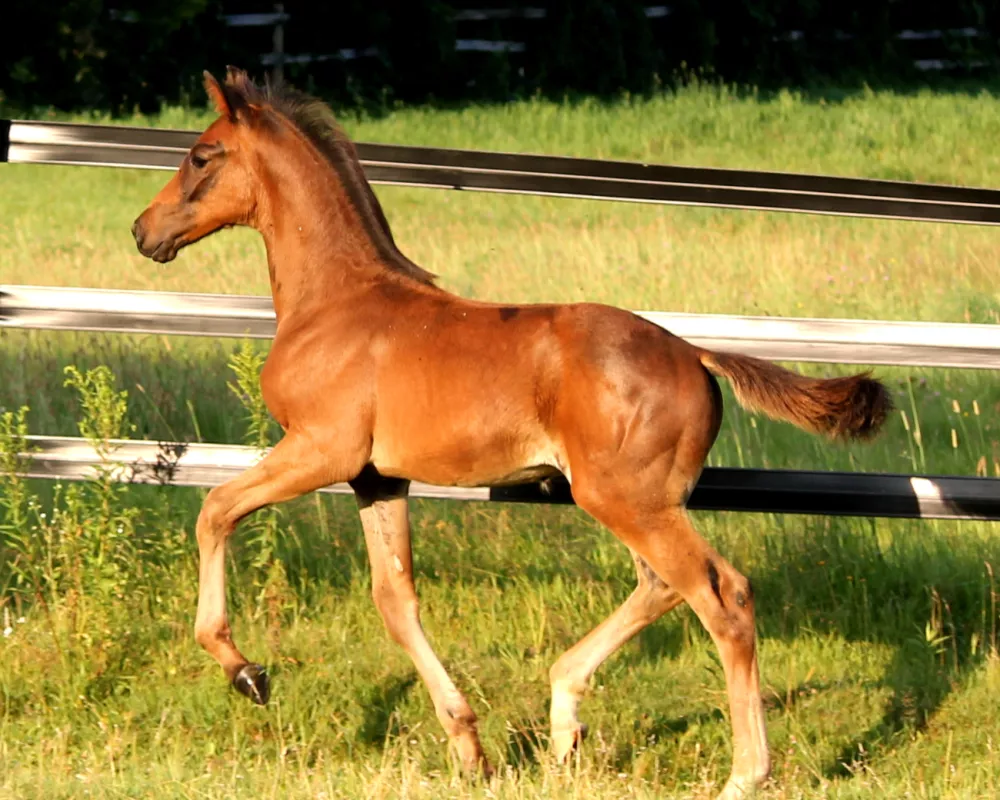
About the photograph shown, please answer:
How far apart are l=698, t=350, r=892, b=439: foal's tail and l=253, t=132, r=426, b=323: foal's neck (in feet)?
3.06

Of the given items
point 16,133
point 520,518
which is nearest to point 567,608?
point 520,518

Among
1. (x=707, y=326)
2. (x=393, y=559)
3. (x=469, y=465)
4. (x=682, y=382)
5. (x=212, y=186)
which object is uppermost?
(x=212, y=186)

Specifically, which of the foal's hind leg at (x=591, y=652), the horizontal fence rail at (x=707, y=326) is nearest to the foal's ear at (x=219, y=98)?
the horizontal fence rail at (x=707, y=326)

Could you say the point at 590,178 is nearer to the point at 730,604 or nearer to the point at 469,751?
the point at 730,604

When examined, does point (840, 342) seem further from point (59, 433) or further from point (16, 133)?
point (59, 433)

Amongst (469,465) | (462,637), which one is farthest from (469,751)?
(462,637)

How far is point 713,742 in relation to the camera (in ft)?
15.8

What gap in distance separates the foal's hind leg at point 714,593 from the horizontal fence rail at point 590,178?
4.72 ft

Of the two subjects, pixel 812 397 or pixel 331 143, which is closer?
pixel 812 397

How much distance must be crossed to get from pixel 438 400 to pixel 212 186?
0.95 m

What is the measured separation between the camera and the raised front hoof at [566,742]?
14.5 feet

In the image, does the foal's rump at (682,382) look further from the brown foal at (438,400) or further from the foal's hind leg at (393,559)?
the foal's hind leg at (393,559)

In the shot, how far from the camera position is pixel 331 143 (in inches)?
181

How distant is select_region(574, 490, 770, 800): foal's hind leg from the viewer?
4074 millimetres
